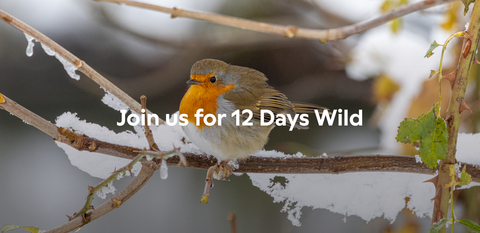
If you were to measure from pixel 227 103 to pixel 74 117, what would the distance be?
668 millimetres

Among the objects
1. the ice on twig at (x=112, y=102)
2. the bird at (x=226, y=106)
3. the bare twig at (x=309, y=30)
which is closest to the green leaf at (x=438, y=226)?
the bare twig at (x=309, y=30)

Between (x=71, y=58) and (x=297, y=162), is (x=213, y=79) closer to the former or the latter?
(x=297, y=162)

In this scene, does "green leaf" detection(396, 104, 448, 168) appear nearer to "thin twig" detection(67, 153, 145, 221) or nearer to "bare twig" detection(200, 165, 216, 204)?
"bare twig" detection(200, 165, 216, 204)

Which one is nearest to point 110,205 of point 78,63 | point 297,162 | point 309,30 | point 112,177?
point 112,177

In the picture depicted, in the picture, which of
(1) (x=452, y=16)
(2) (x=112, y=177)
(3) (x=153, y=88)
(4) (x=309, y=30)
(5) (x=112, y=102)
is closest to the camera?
(4) (x=309, y=30)

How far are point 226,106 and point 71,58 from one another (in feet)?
2.43

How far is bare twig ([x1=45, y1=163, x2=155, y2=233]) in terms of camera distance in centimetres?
103

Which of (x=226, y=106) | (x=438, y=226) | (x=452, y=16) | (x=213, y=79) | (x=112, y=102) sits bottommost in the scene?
(x=438, y=226)

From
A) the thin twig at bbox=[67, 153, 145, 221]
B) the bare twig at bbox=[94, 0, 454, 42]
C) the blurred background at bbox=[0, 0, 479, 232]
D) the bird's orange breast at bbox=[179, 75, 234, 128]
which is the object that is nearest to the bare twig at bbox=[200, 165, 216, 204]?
the thin twig at bbox=[67, 153, 145, 221]

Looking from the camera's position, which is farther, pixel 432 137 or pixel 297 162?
pixel 297 162

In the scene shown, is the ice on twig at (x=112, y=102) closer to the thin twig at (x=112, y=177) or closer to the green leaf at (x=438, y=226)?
the thin twig at (x=112, y=177)

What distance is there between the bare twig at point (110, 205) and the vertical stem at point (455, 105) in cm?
78

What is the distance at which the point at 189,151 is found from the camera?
4.92 ft

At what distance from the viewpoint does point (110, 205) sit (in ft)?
3.59
